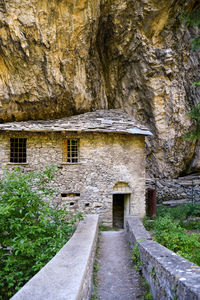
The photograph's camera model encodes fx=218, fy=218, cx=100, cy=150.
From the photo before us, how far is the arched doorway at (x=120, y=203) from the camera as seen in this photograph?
11656 mm

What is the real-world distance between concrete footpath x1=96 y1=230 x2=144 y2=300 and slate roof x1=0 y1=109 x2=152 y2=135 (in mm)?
5403

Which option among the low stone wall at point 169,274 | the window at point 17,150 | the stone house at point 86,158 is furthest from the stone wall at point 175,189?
the low stone wall at point 169,274

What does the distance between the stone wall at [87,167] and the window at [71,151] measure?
14.1 inches

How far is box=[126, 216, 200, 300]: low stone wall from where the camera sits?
8.78 ft

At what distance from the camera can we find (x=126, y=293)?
453cm

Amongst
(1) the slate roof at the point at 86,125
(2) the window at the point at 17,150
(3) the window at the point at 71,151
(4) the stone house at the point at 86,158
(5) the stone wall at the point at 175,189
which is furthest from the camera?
(5) the stone wall at the point at 175,189

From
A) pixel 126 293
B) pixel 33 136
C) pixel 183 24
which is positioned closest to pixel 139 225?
pixel 126 293

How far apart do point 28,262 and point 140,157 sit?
8.22m

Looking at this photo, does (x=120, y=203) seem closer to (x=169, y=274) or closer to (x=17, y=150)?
(x=17, y=150)

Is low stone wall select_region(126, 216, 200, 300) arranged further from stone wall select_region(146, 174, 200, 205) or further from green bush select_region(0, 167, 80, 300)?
stone wall select_region(146, 174, 200, 205)

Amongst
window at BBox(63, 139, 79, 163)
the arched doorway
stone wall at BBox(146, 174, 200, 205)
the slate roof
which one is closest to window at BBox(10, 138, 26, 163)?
the slate roof

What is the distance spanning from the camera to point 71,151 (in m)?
11.6

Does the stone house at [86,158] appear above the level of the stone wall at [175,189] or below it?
above

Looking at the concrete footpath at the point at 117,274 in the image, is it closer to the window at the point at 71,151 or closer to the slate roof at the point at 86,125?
the window at the point at 71,151
